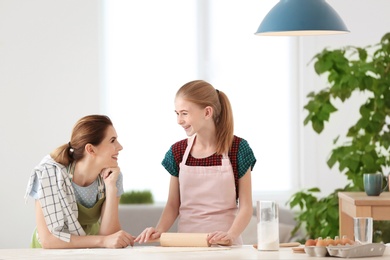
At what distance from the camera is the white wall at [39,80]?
661 cm

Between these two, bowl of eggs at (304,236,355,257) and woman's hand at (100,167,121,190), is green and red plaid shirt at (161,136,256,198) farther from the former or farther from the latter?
bowl of eggs at (304,236,355,257)

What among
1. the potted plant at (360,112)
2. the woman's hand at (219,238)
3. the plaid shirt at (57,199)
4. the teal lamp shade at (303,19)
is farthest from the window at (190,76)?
the woman's hand at (219,238)

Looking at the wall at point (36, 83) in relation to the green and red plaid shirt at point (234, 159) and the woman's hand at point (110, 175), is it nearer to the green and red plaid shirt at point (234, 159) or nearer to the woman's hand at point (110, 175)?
the green and red plaid shirt at point (234, 159)

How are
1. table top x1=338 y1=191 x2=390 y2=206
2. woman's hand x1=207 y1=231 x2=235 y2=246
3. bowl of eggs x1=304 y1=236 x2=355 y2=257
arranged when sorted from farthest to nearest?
table top x1=338 y1=191 x2=390 y2=206 → woman's hand x1=207 y1=231 x2=235 y2=246 → bowl of eggs x1=304 y1=236 x2=355 y2=257

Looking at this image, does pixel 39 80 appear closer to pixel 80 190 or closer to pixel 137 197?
pixel 137 197

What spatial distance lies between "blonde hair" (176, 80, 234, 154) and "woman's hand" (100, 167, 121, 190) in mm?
404

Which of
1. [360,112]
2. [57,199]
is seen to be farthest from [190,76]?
[57,199]

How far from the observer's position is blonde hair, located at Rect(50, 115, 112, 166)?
11.9ft

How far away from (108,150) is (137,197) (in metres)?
2.99

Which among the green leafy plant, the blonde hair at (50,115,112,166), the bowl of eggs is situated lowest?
the green leafy plant

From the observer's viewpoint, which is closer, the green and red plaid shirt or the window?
the green and red plaid shirt

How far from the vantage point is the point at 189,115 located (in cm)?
370

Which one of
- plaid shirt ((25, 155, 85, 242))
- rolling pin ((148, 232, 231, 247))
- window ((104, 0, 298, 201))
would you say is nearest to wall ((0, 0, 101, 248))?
window ((104, 0, 298, 201))

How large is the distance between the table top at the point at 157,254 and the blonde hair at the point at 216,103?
588 millimetres
